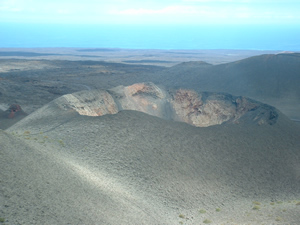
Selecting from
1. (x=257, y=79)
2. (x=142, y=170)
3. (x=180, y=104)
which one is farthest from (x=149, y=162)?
(x=257, y=79)

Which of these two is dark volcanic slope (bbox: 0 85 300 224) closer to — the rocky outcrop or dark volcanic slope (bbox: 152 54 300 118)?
the rocky outcrop

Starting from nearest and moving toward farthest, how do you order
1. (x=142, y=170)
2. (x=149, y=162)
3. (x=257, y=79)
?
(x=142, y=170), (x=149, y=162), (x=257, y=79)

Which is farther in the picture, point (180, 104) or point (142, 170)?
point (180, 104)

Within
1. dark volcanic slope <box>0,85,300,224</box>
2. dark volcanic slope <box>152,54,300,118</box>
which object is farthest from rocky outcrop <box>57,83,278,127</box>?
dark volcanic slope <box>152,54,300,118</box>

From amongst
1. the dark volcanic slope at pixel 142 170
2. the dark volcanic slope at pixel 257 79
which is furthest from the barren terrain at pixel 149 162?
the dark volcanic slope at pixel 257 79

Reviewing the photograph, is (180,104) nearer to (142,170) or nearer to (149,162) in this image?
(149,162)

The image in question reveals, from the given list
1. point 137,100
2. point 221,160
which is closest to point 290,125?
point 221,160
